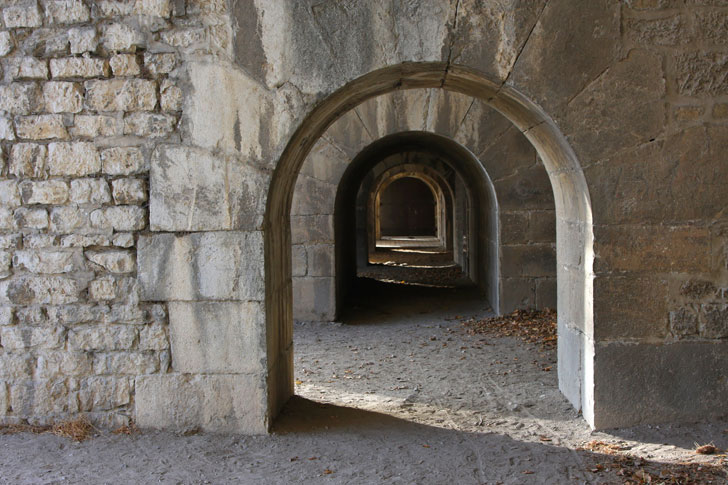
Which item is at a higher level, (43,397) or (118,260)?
(118,260)

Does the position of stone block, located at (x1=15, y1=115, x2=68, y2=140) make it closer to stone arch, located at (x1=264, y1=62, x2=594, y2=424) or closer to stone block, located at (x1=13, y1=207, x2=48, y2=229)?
stone block, located at (x1=13, y1=207, x2=48, y2=229)

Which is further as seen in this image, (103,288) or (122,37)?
(103,288)

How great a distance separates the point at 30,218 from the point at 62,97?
2.65 feet

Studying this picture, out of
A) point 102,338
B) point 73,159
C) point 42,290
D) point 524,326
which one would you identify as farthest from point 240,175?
point 524,326

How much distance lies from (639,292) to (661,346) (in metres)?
0.36

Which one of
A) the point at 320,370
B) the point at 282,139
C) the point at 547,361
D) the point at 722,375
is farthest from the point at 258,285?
the point at 547,361

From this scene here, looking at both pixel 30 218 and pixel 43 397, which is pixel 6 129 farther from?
pixel 43 397

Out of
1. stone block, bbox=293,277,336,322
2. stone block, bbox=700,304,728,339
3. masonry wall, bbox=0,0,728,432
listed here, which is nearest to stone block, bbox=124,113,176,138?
masonry wall, bbox=0,0,728,432

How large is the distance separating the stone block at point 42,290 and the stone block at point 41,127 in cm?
91

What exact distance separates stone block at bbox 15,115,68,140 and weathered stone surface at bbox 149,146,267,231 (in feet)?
2.19

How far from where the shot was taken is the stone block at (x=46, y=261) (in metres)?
4.11

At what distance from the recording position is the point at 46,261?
4121 millimetres

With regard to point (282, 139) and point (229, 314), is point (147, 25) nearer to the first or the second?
point (282, 139)

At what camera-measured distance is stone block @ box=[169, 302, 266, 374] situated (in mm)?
4000
